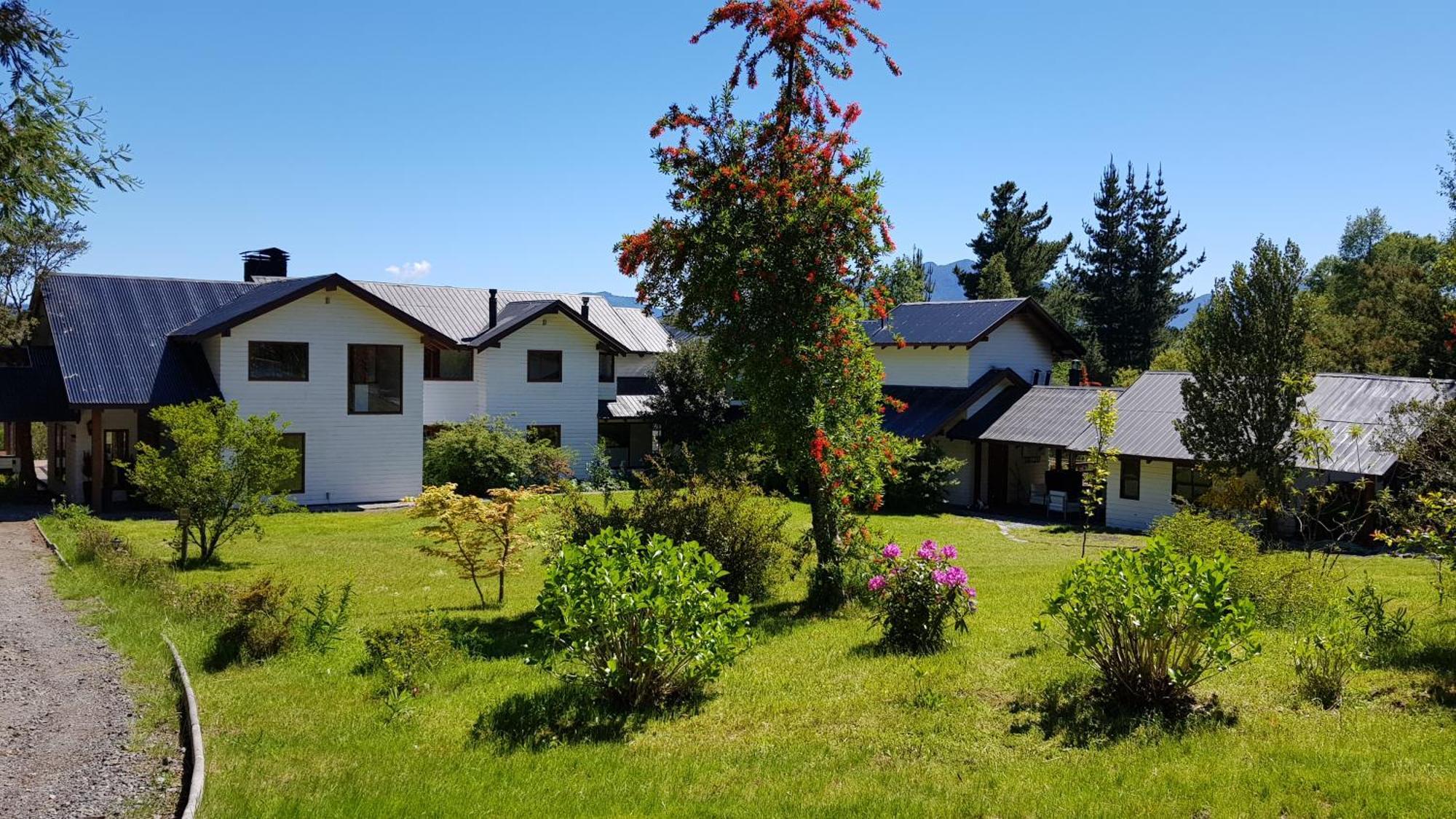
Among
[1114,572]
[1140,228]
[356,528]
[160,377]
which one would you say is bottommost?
[356,528]

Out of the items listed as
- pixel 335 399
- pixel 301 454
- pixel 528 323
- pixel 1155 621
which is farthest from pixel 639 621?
pixel 528 323

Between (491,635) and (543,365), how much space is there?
955 inches

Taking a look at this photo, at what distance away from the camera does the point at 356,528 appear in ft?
79.3

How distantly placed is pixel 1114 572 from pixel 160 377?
26.1 metres

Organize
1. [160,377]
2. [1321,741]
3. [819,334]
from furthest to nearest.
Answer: [160,377], [819,334], [1321,741]

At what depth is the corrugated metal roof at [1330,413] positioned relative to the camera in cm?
2377

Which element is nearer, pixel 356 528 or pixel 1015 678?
pixel 1015 678

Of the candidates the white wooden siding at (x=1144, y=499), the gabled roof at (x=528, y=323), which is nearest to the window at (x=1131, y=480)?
the white wooden siding at (x=1144, y=499)

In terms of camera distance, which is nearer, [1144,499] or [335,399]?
[1144,499]

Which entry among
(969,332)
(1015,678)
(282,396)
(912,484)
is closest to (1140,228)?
(969,332)

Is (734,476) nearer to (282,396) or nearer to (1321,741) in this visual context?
(1321,741)

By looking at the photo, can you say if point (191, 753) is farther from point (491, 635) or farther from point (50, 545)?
point (50, 545)

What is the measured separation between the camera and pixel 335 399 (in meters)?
28.9

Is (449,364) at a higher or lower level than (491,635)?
higher
